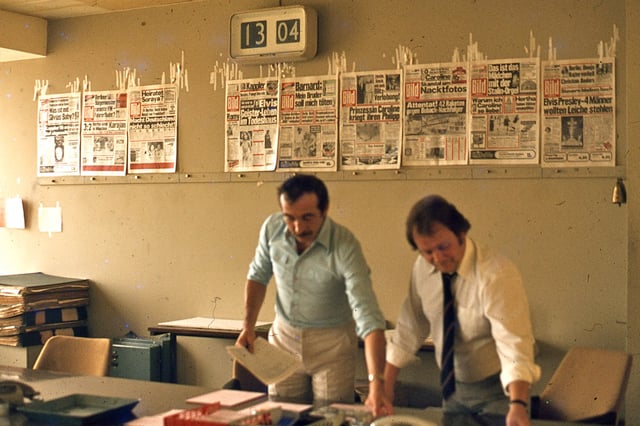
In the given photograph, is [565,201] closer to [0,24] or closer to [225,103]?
[225,103]

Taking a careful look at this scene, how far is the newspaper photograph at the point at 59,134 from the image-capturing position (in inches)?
227

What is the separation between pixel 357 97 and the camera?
480 cm

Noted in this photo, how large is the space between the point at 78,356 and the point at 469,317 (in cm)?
216

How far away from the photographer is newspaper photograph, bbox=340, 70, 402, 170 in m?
4.71

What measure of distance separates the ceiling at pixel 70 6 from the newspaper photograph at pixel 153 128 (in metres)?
0.52

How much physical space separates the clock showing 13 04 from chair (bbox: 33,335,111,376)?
1.93 metres

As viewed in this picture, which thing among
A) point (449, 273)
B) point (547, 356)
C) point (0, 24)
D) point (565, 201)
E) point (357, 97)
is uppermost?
point (0, 24)

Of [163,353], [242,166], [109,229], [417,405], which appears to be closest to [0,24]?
[109,229]

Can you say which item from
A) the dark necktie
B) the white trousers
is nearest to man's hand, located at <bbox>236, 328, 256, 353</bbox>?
the white trousers

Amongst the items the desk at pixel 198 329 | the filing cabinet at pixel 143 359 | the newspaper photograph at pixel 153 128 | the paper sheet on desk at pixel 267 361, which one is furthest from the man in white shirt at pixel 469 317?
the newspaper photograph at pixel 153 128

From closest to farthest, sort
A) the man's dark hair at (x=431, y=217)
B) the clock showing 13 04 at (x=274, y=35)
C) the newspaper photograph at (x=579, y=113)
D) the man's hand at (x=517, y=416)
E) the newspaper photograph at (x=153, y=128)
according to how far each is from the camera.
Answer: the man's hand at (x=517, y=416), the man's dark hair at (x=431, y=217), the newspaper photograph at (x=579, y=113), the clock showing 13 04 at (x=274, y=35), the newspaper photograph at (x=153, y=128)

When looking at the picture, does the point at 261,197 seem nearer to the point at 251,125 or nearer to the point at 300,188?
the point at 251,125

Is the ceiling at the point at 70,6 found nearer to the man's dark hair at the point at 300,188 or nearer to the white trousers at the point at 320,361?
the man's dark hair at the point at 300,188

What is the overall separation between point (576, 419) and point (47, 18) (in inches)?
170
